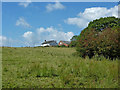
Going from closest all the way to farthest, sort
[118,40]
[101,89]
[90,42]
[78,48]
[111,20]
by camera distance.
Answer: [101,89], [118,40], [90,42], [78,48], [111,20]

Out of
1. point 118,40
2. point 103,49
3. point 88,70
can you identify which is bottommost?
point 88,70

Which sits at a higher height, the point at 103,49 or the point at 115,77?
the point at 103,49

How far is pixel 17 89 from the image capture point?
16.2 feet

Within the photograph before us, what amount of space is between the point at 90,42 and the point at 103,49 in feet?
5.71

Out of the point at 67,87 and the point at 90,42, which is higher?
the point at 90,42

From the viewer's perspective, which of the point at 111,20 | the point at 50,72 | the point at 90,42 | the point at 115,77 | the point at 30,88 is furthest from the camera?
the point at 111,20

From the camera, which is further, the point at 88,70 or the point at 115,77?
the point at 88,70

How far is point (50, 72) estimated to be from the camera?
7016 millimetres

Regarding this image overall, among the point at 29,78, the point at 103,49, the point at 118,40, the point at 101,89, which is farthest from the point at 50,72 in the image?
the point at 118,40

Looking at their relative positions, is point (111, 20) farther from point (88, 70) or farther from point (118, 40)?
point (88, 70)

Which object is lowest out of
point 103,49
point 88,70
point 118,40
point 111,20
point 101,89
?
point 101,89

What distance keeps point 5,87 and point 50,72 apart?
2.40m

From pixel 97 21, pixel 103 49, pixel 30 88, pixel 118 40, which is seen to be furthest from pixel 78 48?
pixel 97 21

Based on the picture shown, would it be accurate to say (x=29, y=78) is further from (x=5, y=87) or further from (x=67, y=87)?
(x=67, y=87)
